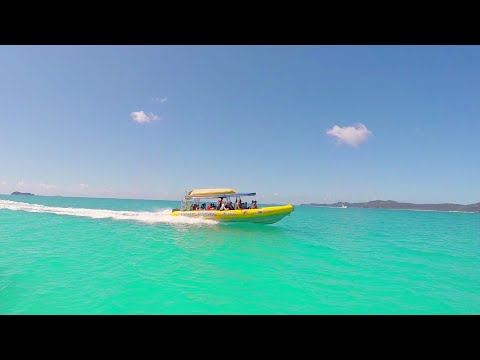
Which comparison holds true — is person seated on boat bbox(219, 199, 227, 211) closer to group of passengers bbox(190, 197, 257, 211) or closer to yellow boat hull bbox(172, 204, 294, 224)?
group of passengers bbox(190, 197, 257, 211)

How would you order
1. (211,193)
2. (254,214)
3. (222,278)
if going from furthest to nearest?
(211,193), (254,214), (222,278)

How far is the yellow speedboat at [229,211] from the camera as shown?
20.3m

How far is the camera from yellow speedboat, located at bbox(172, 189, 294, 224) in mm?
20297

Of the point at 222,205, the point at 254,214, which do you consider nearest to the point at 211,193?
the point at 222,205

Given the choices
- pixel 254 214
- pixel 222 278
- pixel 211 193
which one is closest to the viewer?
pixel 222 278

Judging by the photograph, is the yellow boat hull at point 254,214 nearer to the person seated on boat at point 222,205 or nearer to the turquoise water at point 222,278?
the person seated on boat at point 222,205

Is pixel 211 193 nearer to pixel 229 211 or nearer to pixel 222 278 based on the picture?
pixel 229 211

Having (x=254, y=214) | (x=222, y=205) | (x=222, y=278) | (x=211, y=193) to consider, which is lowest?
(x=222, y=278)

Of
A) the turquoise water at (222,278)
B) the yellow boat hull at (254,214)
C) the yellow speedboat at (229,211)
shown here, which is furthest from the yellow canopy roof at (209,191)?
the turquoise water at (222,278)

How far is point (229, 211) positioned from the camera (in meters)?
20.8

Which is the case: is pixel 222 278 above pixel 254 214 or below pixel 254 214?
below

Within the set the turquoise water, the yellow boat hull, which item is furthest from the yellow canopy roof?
the turquoise water
